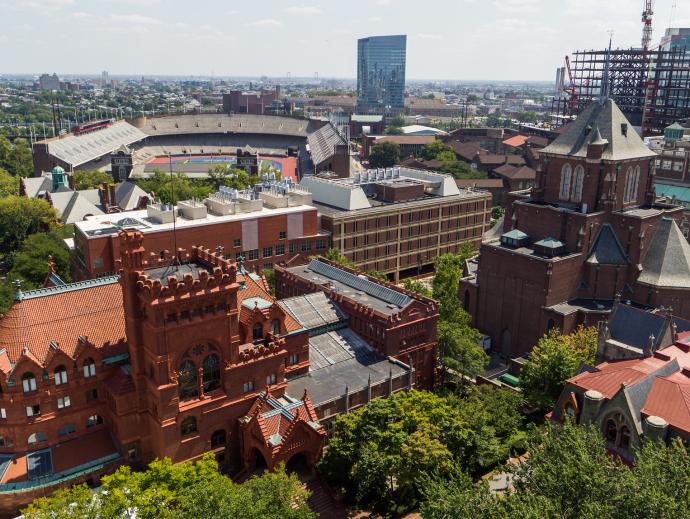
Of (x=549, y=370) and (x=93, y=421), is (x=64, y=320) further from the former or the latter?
(x=549, y=370)

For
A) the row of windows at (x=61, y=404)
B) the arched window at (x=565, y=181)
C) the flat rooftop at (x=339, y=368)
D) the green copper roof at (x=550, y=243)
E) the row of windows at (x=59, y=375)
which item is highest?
the arched window at (x=565, y=181)

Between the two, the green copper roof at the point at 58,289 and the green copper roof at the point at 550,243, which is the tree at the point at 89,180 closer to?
the green copper roof at the point at 58,289

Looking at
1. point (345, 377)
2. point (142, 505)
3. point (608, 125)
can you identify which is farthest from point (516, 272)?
point (142, 505)

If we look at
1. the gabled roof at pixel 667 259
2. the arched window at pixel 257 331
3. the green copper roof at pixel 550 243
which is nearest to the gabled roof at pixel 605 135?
the gabled roof at pixel 667 259

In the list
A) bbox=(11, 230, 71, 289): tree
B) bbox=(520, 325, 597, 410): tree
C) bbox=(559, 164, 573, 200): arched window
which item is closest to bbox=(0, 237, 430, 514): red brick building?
bbox=(520, 325, 597, 410): tree

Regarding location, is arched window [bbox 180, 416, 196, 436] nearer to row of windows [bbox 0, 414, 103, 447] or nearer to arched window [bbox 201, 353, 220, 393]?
arched window [bbox 201, 353, 220, 393]

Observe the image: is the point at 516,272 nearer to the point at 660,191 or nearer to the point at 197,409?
the point at 197,409
